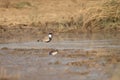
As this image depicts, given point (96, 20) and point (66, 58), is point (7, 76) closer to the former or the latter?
point (66, 58)

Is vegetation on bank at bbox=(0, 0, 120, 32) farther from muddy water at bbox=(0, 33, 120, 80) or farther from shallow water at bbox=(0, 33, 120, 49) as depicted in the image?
shallow water at bbox=(0, 33, 120, 49)

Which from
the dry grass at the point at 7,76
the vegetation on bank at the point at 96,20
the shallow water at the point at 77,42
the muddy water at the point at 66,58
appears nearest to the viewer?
the dry grass at the point at 7,76

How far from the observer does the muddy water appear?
9.54 m

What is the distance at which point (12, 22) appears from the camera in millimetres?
18016

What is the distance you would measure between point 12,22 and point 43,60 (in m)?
6.70

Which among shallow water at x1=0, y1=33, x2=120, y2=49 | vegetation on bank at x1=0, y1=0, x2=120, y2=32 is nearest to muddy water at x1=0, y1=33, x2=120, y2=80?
shallow water at x1=0, y1=33, x2=120, y2=49

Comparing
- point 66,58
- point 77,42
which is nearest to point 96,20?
point 77,42

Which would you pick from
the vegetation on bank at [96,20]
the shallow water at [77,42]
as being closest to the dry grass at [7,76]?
the shallow water at [77,42]

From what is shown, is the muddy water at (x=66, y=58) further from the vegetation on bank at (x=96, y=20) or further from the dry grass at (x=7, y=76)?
the vegetation on bank at (x=96, y=20)

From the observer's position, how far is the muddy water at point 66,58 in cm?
954

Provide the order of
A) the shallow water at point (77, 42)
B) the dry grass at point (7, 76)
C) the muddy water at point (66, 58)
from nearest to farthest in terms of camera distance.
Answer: the dry grass at point (7, 76), the muddy water at point (66, 58), the shallow water at point (77, 42)

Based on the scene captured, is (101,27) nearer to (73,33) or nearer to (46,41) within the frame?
(73,33)

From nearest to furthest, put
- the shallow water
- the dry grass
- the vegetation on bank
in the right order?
1. the dry grass
2. the shallow water
3. the vegetation on bank

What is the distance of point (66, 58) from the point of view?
11727 mm
